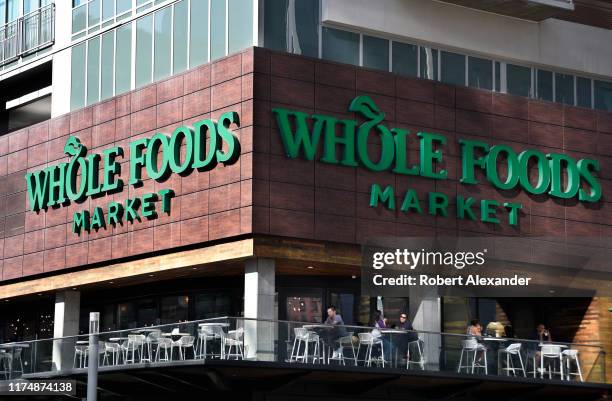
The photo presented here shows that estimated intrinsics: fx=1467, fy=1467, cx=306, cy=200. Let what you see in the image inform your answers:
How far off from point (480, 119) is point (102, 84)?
1416 centimetres

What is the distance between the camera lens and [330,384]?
48.7 m

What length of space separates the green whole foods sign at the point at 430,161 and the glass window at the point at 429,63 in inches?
94.6

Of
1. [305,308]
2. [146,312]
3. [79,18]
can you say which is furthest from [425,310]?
[79,18]

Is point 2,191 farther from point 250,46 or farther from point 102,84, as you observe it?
point 250,46

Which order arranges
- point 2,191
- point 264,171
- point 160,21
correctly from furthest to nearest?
point 2,191
point 160,21
point 264,171

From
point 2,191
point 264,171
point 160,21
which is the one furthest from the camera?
point 2,191

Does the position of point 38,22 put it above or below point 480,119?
above

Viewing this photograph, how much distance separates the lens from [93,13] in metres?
56.2

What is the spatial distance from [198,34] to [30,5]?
492 inches

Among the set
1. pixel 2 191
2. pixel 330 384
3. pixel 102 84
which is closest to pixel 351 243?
pixel 330 384

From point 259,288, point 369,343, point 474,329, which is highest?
point 259,288

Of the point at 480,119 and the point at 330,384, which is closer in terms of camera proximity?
the point at 330,384

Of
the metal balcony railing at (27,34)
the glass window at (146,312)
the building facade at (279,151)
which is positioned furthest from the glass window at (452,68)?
the metal balcony railing at (27,34)

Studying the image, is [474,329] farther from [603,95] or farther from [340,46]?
[603,95]
